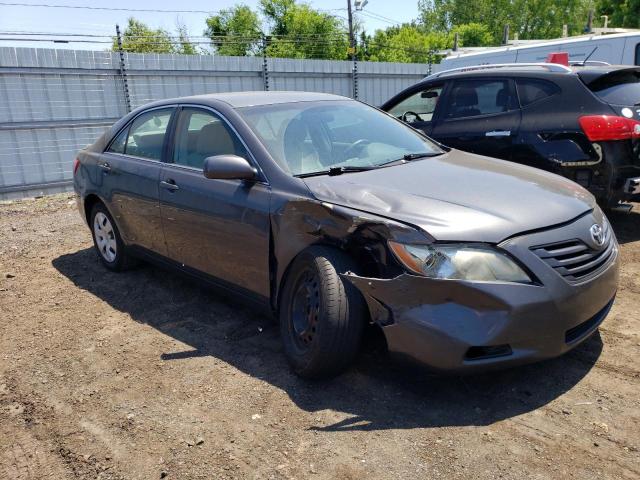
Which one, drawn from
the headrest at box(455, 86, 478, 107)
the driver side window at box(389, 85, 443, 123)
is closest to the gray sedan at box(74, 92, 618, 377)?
the headrest at box(455, 86, 478, 107)

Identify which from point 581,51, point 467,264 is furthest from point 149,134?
point 581,51

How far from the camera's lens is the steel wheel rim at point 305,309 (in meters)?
3.15

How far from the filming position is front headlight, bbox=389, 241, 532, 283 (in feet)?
8.95

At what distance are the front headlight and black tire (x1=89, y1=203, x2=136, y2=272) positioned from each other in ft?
11.2

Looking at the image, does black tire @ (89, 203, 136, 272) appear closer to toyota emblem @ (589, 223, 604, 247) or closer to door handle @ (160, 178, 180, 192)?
door handle @ (160, 178, 180, 192)

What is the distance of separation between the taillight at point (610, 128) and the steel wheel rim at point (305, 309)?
341cm

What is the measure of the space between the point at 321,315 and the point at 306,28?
49085 mm

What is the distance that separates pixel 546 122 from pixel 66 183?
27.2 feet

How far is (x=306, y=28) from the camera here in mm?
48500

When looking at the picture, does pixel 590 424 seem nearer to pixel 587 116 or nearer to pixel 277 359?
pixel 277 359

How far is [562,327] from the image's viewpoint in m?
2.83

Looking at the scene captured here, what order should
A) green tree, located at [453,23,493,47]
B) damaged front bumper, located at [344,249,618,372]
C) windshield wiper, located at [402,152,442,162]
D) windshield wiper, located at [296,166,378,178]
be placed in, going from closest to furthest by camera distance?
damaged front bumper, located at [344,249,618,372]
windshield wiper, located at [296,166,378,178]
windshield wiper, located at [402,152,442,162]
green tree, located at [453,23,493,47]

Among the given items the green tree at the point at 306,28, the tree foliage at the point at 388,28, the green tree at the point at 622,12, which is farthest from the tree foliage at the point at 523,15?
the green tree at the point at 622,12

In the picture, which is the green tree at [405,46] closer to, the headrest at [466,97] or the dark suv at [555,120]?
the headrest at [466,97]
